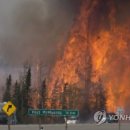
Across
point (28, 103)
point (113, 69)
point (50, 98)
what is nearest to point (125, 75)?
point (113, 69)

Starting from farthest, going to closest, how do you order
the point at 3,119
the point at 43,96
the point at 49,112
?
the point at 43,96 → the point at 3,119 → the point at 49,112

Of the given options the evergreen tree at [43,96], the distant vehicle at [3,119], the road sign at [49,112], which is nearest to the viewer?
the road sign at [49,112]

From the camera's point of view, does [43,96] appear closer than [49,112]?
No

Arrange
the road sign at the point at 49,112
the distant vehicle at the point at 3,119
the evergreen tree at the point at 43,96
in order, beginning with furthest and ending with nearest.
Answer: the evergreen tree at the point at 43,96, the distant vehicle at the point at 3,119, the road sign at the point at 49,112

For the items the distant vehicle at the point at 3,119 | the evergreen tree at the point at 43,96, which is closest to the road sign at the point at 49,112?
the distant vehicle at the point at 3,119

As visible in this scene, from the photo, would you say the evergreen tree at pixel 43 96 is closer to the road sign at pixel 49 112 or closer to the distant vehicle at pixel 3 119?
the distant vehicle at pixel 3 119

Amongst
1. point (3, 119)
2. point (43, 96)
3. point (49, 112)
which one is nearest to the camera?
point (49, 112)

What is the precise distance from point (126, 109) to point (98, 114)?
52328 millimetres

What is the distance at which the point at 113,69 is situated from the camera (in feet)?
390

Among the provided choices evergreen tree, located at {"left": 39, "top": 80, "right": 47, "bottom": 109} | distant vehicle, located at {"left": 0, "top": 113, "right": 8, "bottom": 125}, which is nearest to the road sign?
distant vehicle, located at {"left": 0, "top": 113, "right": 8, "bottom": 125}

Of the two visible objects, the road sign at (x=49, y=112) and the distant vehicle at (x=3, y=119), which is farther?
the distant vehicle at (x=3, y=119)

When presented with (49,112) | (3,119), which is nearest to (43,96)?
(3,119)

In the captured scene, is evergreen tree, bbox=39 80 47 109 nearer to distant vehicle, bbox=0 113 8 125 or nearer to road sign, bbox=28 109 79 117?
distant vehicle, bbox=0 113 8 125

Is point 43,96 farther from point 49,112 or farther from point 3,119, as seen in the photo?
point 49,112
